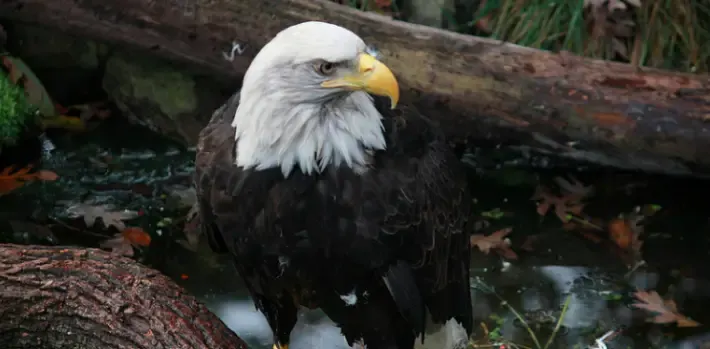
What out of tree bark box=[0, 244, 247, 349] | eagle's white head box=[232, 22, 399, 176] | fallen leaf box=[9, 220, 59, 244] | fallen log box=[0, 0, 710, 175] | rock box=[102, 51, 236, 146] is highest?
eagle's white head box=[232, 22, 399, 176]

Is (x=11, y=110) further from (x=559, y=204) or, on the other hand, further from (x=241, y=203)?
(x=559, y=204)

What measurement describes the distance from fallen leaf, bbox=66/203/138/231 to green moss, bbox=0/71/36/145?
65 centimetres

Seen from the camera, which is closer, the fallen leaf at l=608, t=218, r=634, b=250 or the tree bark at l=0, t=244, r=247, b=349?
the tree bark at l=0, t=244, r=247, b=349

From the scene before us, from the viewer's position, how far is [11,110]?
14.1ft

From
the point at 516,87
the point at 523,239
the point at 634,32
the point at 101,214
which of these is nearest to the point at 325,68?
the point at 516,87

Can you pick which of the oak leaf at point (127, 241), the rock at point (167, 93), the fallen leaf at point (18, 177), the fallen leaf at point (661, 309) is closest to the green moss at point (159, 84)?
the rock at point (167, 93)

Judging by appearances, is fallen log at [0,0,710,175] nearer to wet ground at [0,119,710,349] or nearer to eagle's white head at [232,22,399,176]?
wet ground at [0,119,710,349]

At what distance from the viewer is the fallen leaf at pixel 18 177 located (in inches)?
162

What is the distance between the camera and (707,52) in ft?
15.0

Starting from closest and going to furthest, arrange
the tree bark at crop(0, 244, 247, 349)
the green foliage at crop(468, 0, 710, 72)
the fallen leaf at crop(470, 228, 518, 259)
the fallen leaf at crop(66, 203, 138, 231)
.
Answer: the tree bark at crop(0, 244, 247, 349)
the fallen leaf at crop(470, 228, 518, 259)
the fallen leaf at crop(66, 203, 138, 231)
the green foliage at crop(468, 0, 710, 72)

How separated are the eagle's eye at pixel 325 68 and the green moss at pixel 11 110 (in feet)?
9.41

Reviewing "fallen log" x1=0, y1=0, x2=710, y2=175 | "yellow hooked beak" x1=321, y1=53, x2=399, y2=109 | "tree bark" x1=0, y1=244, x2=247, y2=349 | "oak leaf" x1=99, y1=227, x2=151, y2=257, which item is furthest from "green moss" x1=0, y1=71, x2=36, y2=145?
"yellow hooked beak" x1=321, y1=53, x2=399, y2=109

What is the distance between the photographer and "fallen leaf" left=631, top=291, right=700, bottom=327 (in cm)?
331

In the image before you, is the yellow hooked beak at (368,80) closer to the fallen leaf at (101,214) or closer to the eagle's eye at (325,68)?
the eagle's eye at (325,68)
